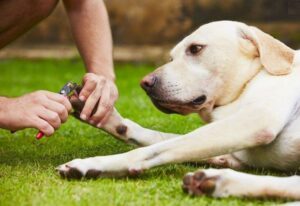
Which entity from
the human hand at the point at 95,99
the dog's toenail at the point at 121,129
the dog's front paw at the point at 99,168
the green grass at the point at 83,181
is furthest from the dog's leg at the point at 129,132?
the dog's front paw at the point at 99,168

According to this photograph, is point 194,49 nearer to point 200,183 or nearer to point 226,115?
point 226,115

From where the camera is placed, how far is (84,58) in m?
3.93

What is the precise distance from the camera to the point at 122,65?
10.9 meters

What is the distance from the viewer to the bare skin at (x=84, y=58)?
9.84 ft

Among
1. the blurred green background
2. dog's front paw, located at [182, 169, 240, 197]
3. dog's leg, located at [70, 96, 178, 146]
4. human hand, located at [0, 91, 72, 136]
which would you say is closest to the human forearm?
Answer: dog's leg, located at [70, 96, 178, 146]

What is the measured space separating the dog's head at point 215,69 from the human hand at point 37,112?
51 cm

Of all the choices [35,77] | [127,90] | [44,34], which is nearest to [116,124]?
[127,90]

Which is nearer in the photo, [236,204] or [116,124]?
[236,204]

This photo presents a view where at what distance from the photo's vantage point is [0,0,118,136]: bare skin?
9.84 feet

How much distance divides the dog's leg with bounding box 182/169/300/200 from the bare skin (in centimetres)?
77

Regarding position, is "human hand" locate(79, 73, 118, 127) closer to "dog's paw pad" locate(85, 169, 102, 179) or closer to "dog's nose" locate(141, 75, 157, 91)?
"dog's nose" locate(141, 75, 157, 91)

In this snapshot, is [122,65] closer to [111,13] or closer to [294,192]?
[111,13]

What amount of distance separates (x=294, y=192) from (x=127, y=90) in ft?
16.7

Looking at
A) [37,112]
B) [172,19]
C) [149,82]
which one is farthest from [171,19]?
[37,112]
